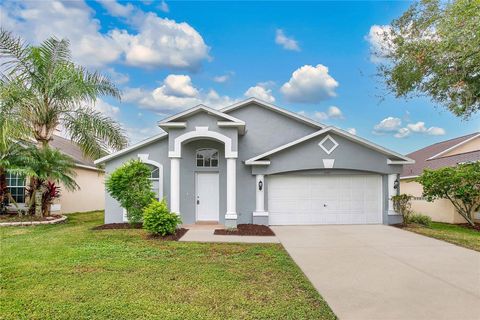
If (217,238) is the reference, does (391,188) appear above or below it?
above

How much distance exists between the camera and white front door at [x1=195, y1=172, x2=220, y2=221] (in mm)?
13586

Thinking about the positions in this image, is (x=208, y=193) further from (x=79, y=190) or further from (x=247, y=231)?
(x=79, y=190)

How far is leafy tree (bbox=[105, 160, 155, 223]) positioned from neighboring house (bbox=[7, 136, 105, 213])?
4974mm

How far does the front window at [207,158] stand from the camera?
44.8 ft

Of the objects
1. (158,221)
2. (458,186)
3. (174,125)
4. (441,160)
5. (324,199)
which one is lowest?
(158,221)

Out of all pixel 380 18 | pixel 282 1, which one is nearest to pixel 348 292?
pixel 282 1

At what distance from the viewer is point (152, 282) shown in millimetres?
5930

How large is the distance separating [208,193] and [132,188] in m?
3.20

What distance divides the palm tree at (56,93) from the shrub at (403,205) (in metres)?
12.5

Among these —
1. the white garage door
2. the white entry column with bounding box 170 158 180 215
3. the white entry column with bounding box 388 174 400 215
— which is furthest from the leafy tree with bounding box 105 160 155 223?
the white entry column with bounding box 388 174 400 215

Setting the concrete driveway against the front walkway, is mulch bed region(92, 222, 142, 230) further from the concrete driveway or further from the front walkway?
the concrete driveway

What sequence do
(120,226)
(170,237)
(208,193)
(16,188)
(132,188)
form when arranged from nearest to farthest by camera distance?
(170,237)
(132,188)
(120,226)
(208,193)
(16,188)

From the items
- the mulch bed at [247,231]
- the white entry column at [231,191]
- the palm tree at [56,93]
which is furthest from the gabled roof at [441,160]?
the palm tree at [56,93]

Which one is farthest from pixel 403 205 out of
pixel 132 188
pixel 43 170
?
pixel 43 170
